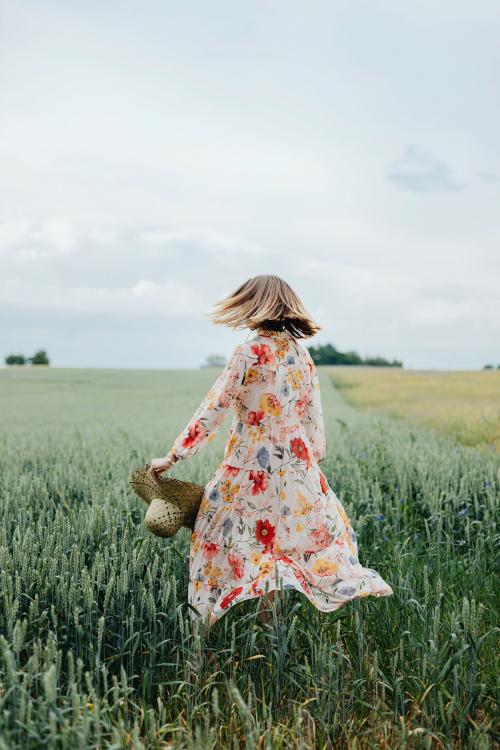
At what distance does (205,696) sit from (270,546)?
0.74 meters

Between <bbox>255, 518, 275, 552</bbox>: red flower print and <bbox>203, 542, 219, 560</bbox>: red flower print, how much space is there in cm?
22

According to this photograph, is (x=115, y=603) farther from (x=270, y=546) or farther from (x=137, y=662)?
(x=270, y=546)

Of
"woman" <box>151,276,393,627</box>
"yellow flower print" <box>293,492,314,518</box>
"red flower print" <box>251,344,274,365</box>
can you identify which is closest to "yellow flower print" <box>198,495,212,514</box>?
"woman" <box>151,276,393,627</box>

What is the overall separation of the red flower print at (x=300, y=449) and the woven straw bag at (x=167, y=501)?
526 millimetres

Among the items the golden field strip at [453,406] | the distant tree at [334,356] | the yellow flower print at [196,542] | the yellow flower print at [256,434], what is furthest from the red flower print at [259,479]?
the distant tree at [334,356]

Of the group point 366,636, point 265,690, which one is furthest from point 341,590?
point 265,690

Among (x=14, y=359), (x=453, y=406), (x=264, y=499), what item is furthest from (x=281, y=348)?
(x=14, y=359)

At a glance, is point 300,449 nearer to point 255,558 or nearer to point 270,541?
point 270,541

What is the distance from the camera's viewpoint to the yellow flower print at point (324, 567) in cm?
328

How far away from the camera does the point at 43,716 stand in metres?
2.18

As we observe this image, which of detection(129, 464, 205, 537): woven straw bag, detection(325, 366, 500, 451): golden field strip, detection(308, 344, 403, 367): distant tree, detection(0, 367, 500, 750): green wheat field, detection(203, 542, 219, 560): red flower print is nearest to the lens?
detection(0, 367, 500, 750): green wheat field

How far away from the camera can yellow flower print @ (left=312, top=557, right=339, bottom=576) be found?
328cm

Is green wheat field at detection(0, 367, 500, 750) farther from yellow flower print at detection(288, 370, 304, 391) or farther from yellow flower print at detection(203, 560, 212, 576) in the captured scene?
yellow flower print at detection(288, 370, 304, 391)

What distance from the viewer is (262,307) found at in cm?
328
